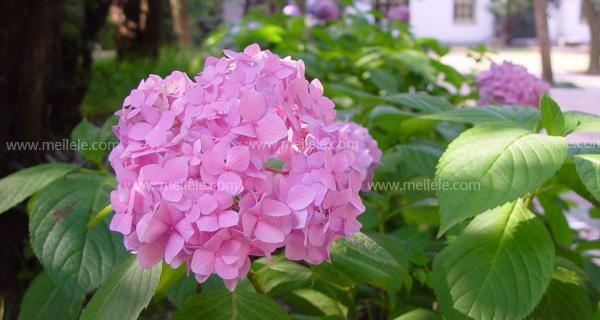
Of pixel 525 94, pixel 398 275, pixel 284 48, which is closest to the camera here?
pixel 398 275

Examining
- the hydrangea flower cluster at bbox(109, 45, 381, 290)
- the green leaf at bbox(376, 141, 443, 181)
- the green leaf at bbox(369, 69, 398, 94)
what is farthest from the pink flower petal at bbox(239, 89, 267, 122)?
the green leaf at bbox(369, 69, 398, 94)

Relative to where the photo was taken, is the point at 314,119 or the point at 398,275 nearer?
the point at 314,119

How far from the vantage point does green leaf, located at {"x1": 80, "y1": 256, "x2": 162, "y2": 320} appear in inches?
33.2

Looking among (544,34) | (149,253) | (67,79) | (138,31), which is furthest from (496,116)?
(544,34)

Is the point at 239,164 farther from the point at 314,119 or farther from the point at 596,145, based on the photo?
the point at 596,145

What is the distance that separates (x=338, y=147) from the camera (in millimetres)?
903

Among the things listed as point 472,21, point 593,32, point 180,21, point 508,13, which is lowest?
point 472,21

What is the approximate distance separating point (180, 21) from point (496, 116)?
1343cm

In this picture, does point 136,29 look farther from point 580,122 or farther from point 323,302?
point 580,122

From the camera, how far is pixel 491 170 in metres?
0.94

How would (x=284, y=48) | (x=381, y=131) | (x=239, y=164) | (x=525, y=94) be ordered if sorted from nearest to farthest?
(x=239, y=164), (x=525, y=94), (x=381, y=131), (x=284, y=48)

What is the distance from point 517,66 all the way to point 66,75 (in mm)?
1780

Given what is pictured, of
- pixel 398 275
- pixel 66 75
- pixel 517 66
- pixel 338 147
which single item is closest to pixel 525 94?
pixel 517 66

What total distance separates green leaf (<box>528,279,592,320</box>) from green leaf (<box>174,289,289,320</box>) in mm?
471
